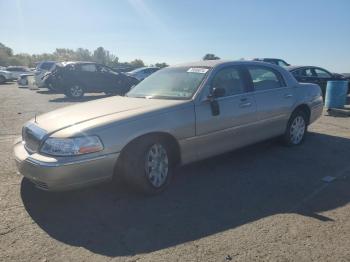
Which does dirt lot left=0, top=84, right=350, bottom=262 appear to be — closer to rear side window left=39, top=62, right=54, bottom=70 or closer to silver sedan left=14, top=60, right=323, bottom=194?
silver sedan left=14, top=60, right=323, bottom=194

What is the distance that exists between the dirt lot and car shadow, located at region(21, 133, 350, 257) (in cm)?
1

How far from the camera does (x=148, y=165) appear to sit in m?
4.11

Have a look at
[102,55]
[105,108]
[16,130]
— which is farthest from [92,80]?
[102,55]

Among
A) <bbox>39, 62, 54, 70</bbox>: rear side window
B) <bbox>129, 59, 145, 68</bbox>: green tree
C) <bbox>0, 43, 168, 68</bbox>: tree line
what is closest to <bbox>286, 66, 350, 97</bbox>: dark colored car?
<bbox>39, 62, 54, 70</bbox>: rear side window

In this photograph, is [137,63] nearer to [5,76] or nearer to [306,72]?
[5,76]

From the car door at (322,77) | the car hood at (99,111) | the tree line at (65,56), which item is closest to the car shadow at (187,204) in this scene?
the car hood at (99,111)

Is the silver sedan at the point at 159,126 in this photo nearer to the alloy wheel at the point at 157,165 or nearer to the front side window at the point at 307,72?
the alloy wheel at the point at 157,165

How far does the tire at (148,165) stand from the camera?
396 centimetres

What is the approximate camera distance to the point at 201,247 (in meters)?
3.10

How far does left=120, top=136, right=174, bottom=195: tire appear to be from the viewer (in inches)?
156

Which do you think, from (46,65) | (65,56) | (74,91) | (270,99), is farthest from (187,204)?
(65,56)

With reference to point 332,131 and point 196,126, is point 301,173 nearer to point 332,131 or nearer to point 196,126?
point 196,126

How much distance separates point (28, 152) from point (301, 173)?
11.6 feet

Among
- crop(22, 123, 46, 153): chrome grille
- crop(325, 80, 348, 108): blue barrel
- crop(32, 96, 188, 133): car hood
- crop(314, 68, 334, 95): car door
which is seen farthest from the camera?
crop(314, 68, 334, 95): car door
